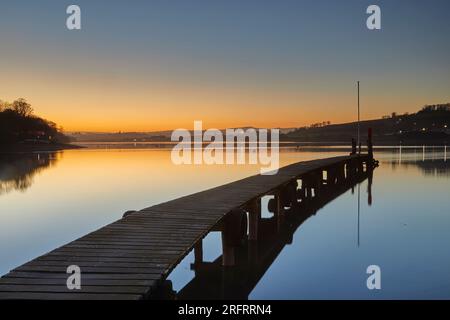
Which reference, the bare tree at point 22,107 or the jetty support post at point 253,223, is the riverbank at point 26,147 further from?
the jetty support post at point 253,223

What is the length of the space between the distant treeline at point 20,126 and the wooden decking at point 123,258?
305 ft

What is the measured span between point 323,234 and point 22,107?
127 metres

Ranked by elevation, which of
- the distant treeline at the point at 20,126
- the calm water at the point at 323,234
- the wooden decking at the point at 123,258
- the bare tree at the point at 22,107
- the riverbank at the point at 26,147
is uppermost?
the bare tree at the point at 22,107

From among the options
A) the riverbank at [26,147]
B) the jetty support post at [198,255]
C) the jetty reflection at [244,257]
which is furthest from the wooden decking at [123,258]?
the riverbank at [26,147]

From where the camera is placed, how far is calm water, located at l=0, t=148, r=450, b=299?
32.6 feet

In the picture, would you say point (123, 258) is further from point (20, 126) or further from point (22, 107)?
point (22, 107)

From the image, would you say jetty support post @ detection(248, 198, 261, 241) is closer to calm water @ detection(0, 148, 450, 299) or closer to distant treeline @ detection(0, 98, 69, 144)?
calm water @ detection(0, 148, 450, 299)

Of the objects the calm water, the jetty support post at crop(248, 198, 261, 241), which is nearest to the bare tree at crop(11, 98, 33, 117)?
the calm water

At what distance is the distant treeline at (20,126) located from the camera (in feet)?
324

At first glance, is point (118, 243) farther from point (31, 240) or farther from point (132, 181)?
point (132, 181)

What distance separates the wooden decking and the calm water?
4.90ft
